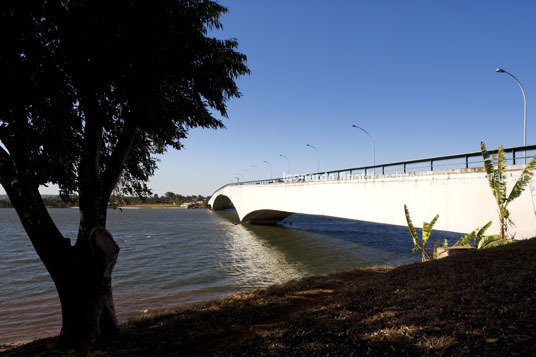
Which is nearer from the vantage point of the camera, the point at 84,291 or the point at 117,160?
the point at 84,291

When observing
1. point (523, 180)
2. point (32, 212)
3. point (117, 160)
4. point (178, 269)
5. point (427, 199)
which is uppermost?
point (117, 160)

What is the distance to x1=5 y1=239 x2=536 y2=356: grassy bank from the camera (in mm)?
4984

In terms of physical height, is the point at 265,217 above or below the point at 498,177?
below

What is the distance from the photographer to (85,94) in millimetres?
7504

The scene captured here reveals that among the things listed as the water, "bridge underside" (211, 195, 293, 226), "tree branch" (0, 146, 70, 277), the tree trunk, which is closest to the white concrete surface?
the water

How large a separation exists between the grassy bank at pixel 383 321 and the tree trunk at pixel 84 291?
0.46 meters

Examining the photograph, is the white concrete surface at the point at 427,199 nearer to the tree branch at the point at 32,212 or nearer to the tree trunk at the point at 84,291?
the tree trunk at the point at 84,291

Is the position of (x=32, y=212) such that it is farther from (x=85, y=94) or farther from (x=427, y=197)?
(x=427, y=197)

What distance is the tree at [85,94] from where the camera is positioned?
6.61 meters

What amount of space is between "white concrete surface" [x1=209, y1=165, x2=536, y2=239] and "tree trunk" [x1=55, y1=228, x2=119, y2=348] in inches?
588

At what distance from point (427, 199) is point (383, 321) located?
1200 centimetres

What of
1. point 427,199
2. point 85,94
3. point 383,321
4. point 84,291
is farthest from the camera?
point 427,199

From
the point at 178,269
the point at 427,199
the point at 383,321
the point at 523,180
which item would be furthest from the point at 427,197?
the point at 178,269

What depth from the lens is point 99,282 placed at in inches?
281
